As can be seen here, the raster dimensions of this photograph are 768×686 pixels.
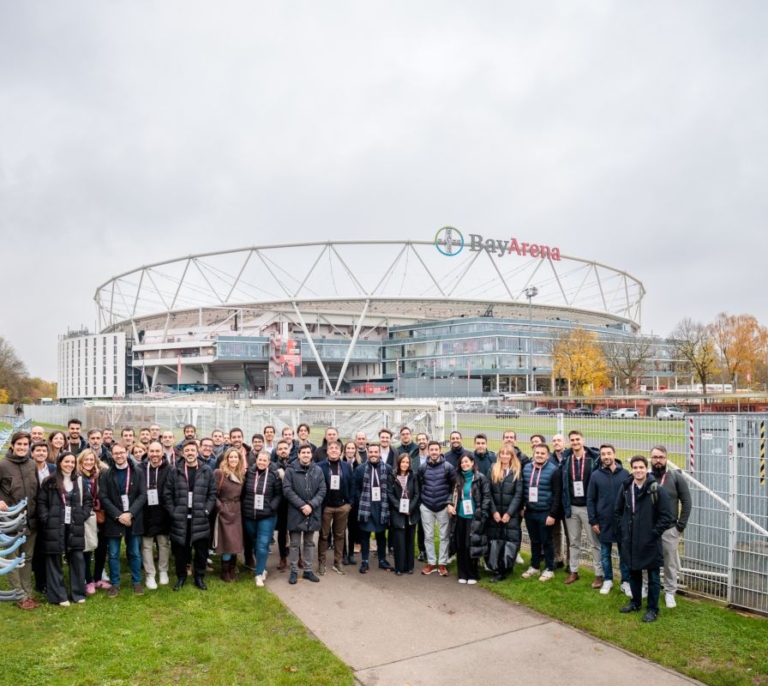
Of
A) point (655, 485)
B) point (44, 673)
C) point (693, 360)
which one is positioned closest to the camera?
point (44, 673)

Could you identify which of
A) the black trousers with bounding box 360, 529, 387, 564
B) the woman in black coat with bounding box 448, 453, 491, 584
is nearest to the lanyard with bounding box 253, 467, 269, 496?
the black trousers with bounding box 360, 529, 387, 564

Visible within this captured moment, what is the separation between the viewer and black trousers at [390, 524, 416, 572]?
326 inches

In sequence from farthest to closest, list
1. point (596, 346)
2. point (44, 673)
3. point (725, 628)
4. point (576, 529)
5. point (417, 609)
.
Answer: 1. point (596, 346)
2. point (576, 529)
3. point (417, 609)
4. point (725, 628)
5. point (44, 673)

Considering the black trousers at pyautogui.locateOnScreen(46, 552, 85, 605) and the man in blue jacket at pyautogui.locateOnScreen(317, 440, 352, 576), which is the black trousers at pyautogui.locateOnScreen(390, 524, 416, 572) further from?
the black trousers at pyautogui.locateOnScreen(46, 552, 85, 605)

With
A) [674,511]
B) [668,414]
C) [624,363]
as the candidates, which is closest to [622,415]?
[668,414]

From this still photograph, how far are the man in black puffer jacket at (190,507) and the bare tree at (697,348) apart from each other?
52322 mm

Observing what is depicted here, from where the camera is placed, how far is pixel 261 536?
7.92 meters

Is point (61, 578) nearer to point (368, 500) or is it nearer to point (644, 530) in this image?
point (368, 500)

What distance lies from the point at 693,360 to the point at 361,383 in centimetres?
5063

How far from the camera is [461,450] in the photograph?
868cm

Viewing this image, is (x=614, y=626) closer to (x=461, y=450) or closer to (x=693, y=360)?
(x=461, y=450)

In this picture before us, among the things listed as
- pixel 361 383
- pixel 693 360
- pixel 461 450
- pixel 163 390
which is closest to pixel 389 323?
pixel 361 383

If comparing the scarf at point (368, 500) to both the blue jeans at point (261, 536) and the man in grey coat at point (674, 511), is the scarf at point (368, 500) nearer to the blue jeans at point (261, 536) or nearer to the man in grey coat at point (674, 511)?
the blue jeans at point (261, 536)

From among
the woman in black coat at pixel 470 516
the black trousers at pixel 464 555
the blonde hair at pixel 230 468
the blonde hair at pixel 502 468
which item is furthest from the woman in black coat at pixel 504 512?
the blonde hair at pixel 230 468
